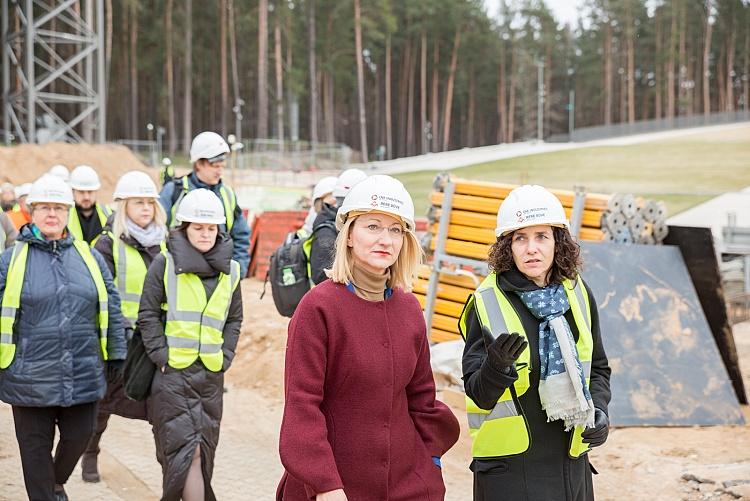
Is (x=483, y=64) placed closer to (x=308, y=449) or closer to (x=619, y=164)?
(x=619, y=164)

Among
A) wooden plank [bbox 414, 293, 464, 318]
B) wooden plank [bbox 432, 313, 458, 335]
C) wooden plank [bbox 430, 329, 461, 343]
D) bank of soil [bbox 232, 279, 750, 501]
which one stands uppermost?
wooden plank [bbox 414, 293, 464, 318]

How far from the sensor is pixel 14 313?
5535mm

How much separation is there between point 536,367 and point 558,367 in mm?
86

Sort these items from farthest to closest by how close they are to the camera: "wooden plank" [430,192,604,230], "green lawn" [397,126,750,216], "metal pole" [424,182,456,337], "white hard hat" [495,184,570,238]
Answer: "green lawn" [397,126,750,216] → "metal pole" [424,182,456,337] → "wooden plank" [430,192,604,230] → "white hard hat" [495,184,570,238]

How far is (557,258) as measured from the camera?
3.68 meters

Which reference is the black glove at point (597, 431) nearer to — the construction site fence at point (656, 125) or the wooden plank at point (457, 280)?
the wooden plank at point (457, 280)

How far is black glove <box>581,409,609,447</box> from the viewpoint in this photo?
352cm

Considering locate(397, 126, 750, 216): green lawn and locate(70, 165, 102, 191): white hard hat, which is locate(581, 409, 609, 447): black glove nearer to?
locate(70, 165, 102, 191): white hard hat

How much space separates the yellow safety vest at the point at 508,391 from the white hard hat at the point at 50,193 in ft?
10.3

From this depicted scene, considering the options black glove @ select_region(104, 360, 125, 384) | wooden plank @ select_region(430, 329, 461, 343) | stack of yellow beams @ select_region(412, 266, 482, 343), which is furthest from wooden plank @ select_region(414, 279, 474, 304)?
black glove @ select_region(104, 360, 125, 384)

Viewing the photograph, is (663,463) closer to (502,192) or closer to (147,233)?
(502,192)

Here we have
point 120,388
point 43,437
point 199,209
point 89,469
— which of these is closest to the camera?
point 199,209

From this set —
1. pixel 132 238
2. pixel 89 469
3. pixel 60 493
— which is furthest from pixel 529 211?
pixel 89 469

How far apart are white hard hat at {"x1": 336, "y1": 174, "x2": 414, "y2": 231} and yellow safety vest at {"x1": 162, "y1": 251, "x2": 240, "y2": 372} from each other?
245 centimetres
